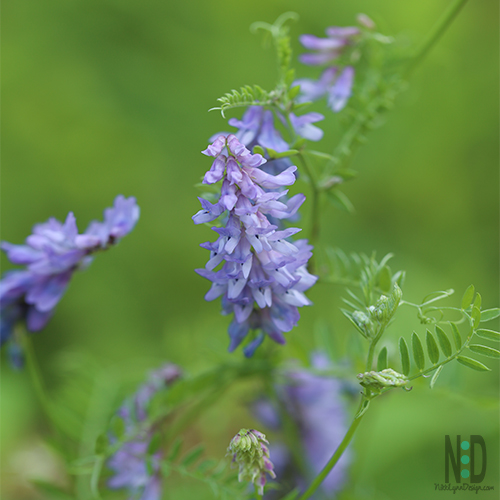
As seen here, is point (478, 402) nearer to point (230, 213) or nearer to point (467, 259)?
point (230, 213)

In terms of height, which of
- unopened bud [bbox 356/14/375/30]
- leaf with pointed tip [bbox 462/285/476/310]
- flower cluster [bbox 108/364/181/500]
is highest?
unopened bud [bbox 356/14/375/30]

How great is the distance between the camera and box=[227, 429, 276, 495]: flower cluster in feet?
2.70

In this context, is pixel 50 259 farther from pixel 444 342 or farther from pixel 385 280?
pixel 444 342

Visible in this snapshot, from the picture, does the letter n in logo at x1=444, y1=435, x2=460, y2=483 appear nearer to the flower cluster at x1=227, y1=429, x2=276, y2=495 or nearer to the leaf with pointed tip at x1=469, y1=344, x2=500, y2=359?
the leaf with pointed tip at x1=469, y1=344, x2=500, y2=359

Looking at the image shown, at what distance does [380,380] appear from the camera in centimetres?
81

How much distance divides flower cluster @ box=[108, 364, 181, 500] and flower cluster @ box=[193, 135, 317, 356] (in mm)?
415

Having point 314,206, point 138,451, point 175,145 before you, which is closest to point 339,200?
point 314,206

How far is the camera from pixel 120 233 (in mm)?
1196

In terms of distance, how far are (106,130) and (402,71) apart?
2.20 m

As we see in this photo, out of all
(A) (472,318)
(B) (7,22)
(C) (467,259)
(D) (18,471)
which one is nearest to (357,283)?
(A) (472,318)

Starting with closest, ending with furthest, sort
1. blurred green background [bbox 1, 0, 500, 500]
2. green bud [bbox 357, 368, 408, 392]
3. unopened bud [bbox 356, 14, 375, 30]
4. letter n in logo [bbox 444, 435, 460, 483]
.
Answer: green bud [bbox 357, 368, 408, 392]
unopened bud [bbox 356, 14, 375, 30]
letter n in logo [bbox 444, 435, 460, 483]
blurred green background [bbox 1, 0, 500, 500]

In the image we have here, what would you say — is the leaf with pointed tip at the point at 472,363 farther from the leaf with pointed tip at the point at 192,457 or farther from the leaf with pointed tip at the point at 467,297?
the leaf with pointed tip at the point at 192,457

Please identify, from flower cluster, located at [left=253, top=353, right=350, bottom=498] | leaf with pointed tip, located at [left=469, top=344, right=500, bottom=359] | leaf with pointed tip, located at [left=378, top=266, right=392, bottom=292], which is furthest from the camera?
flower cluster, located at [left=253, top=353, right=350, bottom=498]

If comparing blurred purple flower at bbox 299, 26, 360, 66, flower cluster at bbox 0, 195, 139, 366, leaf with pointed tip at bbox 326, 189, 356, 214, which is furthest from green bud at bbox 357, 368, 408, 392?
blurred purple flower at bbox 299, 26, 360, 66
